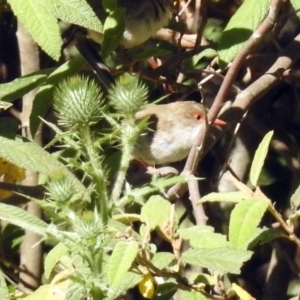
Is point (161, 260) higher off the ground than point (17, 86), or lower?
lower

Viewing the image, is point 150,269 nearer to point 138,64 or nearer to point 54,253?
point 54,253

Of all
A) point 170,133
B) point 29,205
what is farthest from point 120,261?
point 170,133

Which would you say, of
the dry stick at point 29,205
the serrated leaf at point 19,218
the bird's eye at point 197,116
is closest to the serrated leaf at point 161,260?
the serrated leaf at point 19,218

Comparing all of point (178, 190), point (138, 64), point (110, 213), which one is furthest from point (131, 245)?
point (138, 64)

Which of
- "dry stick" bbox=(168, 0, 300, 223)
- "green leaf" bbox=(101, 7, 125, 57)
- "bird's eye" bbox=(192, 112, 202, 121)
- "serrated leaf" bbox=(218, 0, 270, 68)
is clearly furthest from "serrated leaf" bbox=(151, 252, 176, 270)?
"bird's eye" bbox=(192, 112, 202, 121)

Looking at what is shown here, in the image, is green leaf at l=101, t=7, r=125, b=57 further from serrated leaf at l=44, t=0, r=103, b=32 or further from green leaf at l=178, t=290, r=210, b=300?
green leaf at l=178, t=290, r=210, b=300

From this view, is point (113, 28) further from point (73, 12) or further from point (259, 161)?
point (259, 161)

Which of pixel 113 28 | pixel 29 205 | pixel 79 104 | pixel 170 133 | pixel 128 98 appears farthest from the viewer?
pixel 170 133
